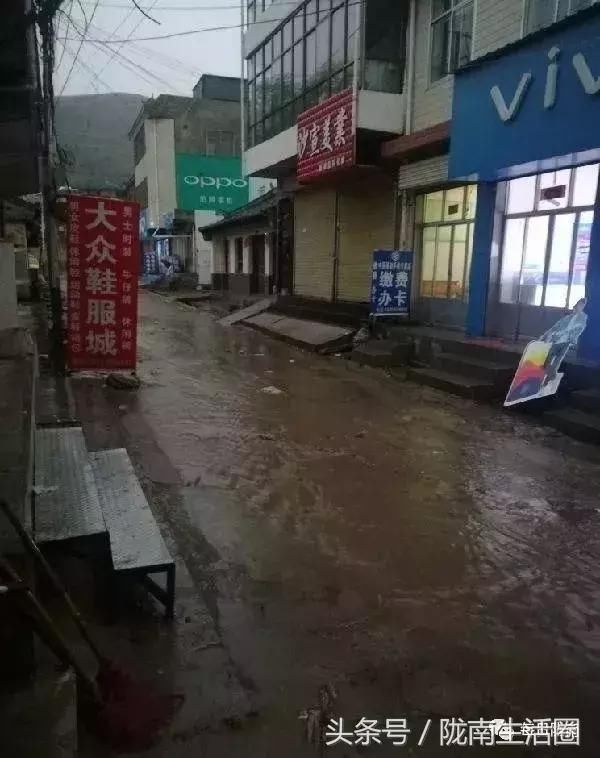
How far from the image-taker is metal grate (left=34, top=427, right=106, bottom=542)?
11.6 ft

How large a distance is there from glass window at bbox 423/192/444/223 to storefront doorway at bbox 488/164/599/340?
7.28ft

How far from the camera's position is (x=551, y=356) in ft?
26.3

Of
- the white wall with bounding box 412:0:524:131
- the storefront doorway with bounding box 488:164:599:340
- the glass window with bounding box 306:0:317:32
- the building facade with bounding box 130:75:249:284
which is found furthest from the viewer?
the building facade with bounding box 130:75:249:284

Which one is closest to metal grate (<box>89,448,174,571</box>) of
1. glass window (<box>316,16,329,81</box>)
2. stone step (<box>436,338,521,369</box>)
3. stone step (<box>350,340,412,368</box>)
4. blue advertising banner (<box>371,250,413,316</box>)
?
stone step (<box>436,338,521,369</box>)

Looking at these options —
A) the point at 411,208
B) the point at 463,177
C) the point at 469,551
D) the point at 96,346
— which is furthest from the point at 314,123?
the point at 469,551

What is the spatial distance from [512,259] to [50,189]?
8662 millimetres

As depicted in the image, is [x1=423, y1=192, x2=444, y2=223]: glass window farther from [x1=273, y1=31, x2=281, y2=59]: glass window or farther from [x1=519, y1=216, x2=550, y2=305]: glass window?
[x1=273, y1=31, x2=281, y2=59]: glass window

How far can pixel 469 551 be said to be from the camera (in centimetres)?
433

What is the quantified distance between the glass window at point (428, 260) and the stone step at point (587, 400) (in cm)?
609

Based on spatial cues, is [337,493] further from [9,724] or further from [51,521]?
[9,724]

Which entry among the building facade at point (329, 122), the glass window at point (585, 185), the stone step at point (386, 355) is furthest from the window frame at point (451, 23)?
the stone step at point (386, 355)

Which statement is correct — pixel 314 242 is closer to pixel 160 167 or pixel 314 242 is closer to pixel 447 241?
pixel 447 241

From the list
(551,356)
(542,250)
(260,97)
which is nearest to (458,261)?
(542,250)

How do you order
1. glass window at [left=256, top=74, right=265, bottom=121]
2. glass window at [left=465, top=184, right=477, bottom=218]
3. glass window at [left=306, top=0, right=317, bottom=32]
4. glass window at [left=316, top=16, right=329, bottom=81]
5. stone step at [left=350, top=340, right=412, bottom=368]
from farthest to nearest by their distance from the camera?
glass window at [left=256, top=74, right=265, bottom=121] < glass window at [left=306, top=0, right=317, bottom=32] < glass window at [left=316, top=16, right=329, bottom=81] < glass window at [left=465, top=184, right=477, bottom=218] < stone step at [left=350, top=340, right=412, bottom=368]
